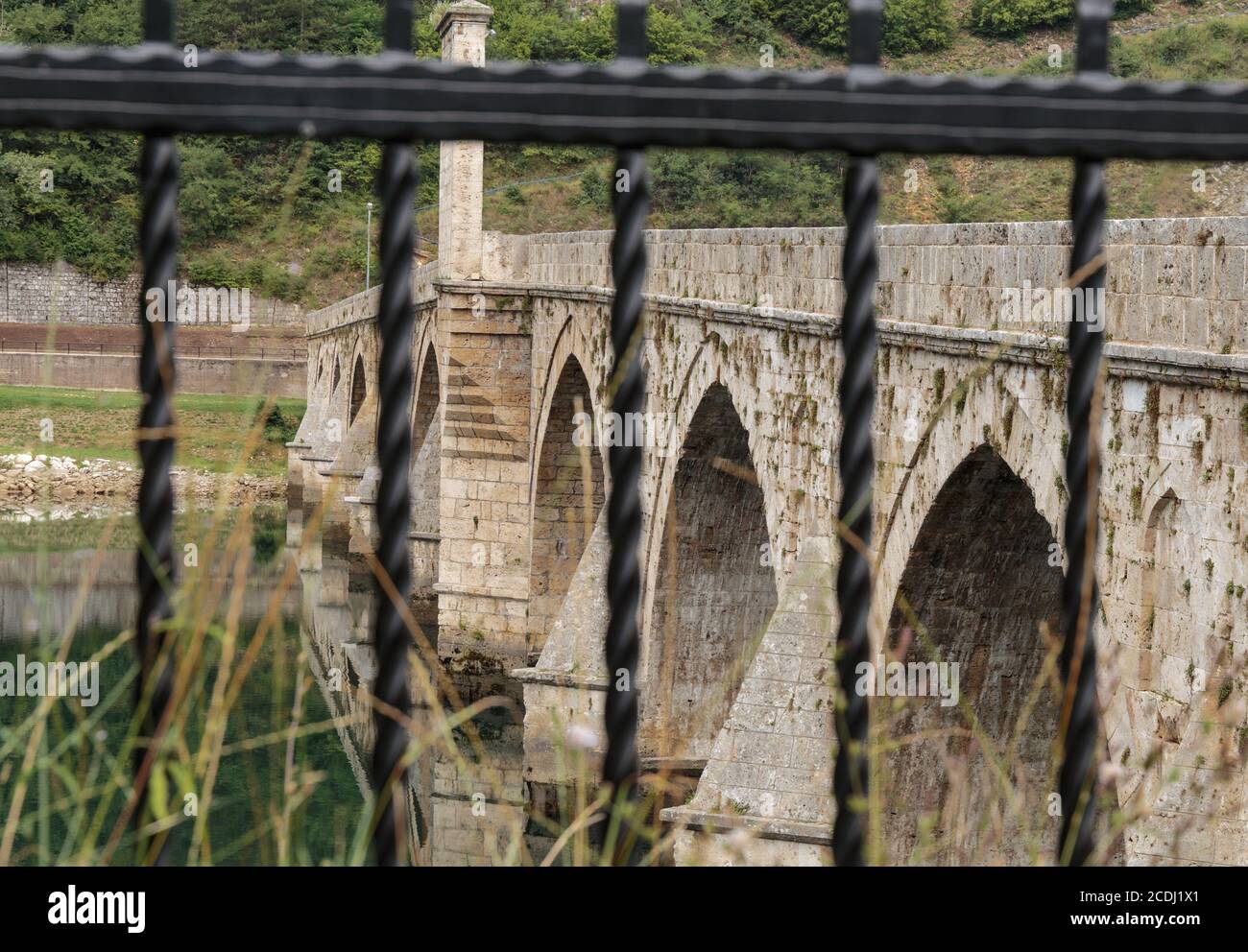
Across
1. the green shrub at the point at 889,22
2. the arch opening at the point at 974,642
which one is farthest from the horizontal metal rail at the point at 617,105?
the green shrub at the point at 889,22

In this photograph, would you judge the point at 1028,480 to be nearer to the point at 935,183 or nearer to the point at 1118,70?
the point at 1118,70

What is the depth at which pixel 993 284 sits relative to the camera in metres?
8.43

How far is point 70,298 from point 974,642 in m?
43.1

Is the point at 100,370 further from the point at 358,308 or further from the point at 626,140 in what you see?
the point at 626,140

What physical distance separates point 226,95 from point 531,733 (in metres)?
16.6

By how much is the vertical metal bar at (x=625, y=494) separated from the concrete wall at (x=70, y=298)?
44.7m

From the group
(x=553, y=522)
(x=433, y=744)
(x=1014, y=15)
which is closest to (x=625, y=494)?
(x=433, y=744)

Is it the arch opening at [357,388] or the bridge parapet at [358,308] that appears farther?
the arch opening at [357,388]

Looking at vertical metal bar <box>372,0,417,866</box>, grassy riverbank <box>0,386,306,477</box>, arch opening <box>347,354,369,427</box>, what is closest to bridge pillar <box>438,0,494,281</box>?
grassy riverbank <box>0,386,306,477</box>

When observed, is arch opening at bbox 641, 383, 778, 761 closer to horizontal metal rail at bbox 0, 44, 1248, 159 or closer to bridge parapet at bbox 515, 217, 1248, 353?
bridge parapet at bbox 515, 217, 1248, 353

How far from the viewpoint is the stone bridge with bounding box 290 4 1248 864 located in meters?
6.57

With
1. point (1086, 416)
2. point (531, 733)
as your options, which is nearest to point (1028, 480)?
point (1086, 416)

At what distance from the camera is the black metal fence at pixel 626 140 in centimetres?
161

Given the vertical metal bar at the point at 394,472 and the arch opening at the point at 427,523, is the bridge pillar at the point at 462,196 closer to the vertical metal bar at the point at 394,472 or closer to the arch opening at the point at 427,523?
the arch opening at the point at 427,523
